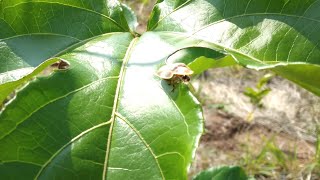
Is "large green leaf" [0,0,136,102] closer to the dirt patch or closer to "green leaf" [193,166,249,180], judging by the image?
"green leaf" [193,166,249,180]

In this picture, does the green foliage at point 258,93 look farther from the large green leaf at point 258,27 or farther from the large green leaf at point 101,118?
the large green leaf at point 101,118

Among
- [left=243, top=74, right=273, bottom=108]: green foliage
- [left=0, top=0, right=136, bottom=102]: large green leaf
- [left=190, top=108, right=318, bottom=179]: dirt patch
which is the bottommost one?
[left=190, top=108, right=318, bottom=179]: dirt patch

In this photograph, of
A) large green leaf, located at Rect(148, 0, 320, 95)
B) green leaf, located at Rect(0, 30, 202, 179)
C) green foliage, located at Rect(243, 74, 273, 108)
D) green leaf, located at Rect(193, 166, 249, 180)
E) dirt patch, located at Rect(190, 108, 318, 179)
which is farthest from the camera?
green foliage, located at Rect(243, 74, 273, 108)

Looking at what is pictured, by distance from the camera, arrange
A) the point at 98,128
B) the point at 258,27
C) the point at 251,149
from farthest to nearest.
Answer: the point at 251,149
the point at 258,27
the point at 98,128

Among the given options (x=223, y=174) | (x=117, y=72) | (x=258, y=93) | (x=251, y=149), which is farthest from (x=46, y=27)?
(x=258, y=93)

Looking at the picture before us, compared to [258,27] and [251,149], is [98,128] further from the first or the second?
[251,149]

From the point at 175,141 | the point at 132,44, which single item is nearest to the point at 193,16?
the point at 132,44

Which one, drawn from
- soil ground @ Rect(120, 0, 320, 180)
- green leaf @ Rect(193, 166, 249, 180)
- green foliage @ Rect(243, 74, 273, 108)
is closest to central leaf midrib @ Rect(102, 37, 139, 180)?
green leaf @ Rect(193, 166, 249, 180)
